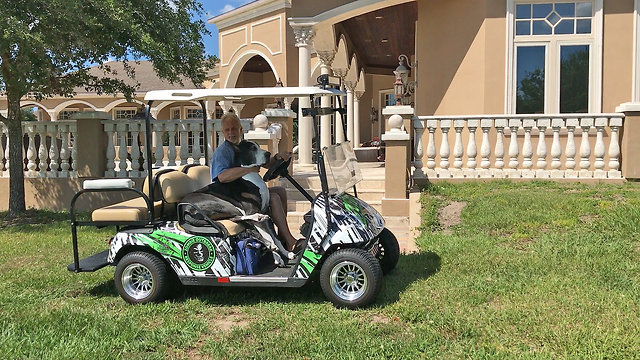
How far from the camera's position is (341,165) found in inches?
186

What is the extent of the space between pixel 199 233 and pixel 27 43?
410cm

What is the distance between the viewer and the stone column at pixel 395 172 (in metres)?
7.64

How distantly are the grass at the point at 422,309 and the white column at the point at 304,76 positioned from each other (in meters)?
5.61

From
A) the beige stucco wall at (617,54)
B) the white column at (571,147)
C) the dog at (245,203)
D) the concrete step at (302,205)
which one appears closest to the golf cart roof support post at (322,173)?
the dog at (245,203)

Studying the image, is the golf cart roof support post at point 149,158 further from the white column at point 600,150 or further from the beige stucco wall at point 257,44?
the beige stucco wall at point 257,44

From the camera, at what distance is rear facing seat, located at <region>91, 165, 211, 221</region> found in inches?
175

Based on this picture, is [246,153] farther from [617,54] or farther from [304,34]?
[617,54]

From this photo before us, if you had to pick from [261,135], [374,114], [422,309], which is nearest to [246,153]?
[422,309]

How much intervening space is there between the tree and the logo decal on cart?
403 centimetres

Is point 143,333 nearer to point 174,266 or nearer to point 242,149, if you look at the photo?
point 174,266

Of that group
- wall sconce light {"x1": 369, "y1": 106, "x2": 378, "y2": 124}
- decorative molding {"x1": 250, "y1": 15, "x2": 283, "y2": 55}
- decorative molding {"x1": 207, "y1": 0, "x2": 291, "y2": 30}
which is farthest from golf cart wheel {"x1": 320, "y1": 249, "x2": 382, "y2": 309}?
wall sconce light {"x1": 369, "y1": 106, "x2": 378, "y2": 124}

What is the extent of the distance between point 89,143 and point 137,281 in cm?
529

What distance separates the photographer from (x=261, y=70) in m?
25.0

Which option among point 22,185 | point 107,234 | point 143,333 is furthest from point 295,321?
point 22,185
